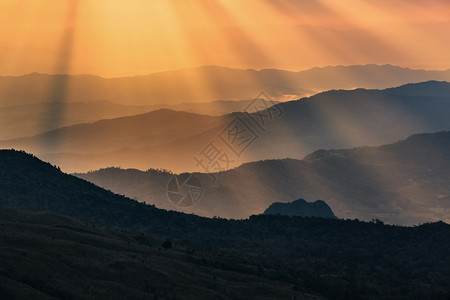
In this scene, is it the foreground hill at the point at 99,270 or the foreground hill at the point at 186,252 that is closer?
the foreground hill at the point at 99,270

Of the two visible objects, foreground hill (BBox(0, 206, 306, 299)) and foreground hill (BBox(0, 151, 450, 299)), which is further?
foreground hill (BBox(0, 151, 450, 299))

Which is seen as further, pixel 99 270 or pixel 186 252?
pixel 186 252

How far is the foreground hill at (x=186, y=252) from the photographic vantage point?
80562 mm

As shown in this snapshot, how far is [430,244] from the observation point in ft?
435

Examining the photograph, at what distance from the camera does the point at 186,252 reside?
349ft

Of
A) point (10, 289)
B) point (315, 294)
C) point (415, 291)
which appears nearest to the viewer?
point (10, 289)

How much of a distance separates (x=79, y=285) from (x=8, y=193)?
64.2 m

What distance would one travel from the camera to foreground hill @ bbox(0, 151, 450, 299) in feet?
264

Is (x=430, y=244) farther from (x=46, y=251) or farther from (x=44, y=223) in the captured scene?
(x=46, y=251)

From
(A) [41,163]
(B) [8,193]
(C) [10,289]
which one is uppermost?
(A) [41,163]

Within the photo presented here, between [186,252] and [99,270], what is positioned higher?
[186,252]

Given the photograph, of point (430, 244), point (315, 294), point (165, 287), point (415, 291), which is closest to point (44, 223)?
point (165, 287)

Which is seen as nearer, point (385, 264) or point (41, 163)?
point (385, 264)

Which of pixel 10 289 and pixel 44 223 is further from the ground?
pixel 44 223
